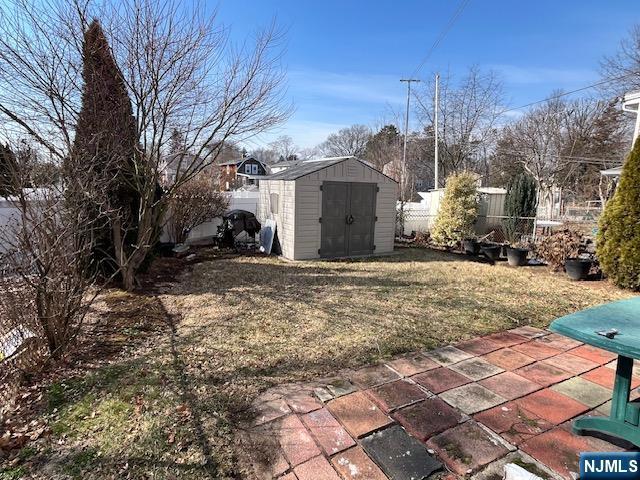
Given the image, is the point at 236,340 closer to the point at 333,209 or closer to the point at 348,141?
the point at 333,209

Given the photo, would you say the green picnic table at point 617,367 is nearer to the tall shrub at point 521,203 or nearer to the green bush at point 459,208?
the green bush at point 459,208

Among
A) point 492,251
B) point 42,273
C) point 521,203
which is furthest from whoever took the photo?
point 521,203

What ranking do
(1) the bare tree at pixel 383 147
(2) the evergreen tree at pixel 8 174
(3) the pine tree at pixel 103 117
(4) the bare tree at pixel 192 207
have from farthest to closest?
(1) the bare tree at pixel 383 147, (4) the bare tree at pixel 192 207, (3) the pine tree at pixel 103 117, (2) the evergreen tree at pixel 8 174

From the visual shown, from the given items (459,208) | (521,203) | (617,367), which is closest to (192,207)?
(459,208)

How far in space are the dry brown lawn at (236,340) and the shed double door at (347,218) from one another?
1.12m

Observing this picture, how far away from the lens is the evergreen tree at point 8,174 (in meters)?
3.09

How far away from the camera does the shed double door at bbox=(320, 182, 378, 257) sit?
7.72 m

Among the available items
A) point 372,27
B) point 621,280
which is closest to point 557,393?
point 621,280

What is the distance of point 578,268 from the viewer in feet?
20.4

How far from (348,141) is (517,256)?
3432cm

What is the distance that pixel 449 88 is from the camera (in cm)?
1930

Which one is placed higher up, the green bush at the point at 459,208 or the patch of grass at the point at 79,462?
the green bush at the point at 459,208

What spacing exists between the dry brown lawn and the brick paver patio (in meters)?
0.26

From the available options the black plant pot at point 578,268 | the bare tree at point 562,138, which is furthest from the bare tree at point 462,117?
the black plant pot at point 578,268
